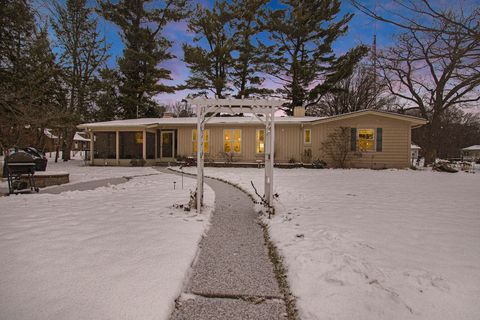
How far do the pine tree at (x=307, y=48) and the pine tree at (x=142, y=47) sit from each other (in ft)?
31.2

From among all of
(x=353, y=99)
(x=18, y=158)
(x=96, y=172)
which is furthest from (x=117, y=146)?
(x=353, y=99)

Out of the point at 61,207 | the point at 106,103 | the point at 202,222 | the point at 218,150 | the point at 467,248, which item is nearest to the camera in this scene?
the point at 467,248

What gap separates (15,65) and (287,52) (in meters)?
20.1

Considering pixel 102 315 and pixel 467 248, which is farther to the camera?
pixel 467 248

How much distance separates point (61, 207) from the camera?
5082 mm

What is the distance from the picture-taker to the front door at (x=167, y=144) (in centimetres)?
1658

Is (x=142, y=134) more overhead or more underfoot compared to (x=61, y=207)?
more overhead

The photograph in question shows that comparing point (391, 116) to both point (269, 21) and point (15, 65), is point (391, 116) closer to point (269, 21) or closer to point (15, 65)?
point (269, 21)

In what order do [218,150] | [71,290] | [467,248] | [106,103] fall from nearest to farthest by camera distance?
1. [71,290]
2. [467,248]
3. [218,150]
4. [106,103]

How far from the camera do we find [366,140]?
1432 cm

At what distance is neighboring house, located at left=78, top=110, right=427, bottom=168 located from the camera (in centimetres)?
1410

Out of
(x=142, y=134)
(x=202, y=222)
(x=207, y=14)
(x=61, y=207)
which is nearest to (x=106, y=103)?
(x=142, y=134)

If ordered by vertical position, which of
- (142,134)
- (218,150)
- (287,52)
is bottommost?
(218,150)

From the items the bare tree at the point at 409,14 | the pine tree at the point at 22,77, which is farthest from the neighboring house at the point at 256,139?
the bare tree at the point at 409,14
